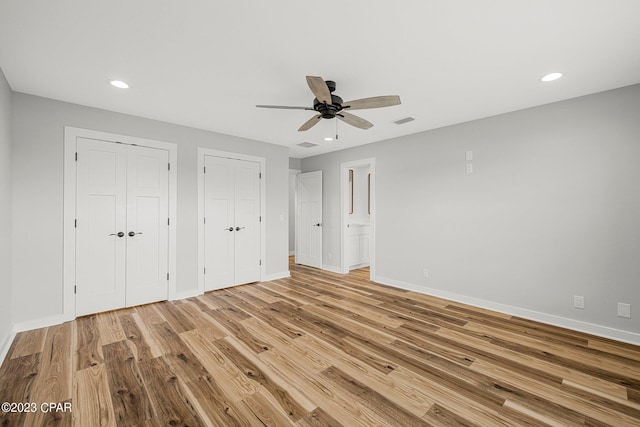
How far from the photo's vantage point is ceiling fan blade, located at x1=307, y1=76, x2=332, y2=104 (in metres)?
2.07

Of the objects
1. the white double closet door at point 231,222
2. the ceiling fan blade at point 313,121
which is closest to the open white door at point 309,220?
the white double closet door at point 231,222

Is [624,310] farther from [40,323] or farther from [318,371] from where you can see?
[40,323]

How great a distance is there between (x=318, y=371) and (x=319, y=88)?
89.6 inches

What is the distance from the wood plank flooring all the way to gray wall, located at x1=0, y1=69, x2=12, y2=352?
30 cm

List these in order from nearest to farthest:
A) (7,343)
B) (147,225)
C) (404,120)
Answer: (7,343), (147,225), (404,120)

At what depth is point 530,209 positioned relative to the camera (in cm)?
339

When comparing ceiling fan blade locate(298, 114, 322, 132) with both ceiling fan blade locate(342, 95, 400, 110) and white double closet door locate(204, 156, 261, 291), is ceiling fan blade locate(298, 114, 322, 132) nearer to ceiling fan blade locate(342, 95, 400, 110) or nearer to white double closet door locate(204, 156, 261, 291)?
ceiling fan blade locate(342, 95, 400, 110)

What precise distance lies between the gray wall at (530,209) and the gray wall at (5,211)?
4.81m

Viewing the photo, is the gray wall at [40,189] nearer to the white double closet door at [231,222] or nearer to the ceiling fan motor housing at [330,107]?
the white double closet door at [231,222]

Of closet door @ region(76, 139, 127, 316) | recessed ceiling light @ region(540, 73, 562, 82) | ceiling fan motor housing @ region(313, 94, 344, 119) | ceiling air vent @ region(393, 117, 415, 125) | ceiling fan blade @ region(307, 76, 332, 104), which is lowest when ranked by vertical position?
closet door @ region(76, 139, 127, 316)

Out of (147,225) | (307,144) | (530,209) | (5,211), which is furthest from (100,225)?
(530,209)

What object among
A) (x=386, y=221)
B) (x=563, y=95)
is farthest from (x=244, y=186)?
(x=563, y=95)

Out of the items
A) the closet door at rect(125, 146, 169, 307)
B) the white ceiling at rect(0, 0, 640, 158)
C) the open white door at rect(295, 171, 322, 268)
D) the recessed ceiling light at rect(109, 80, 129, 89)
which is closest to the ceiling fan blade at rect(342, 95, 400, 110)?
the white ceiling at rect(0, 0, 640, 158)

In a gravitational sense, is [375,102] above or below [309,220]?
above
